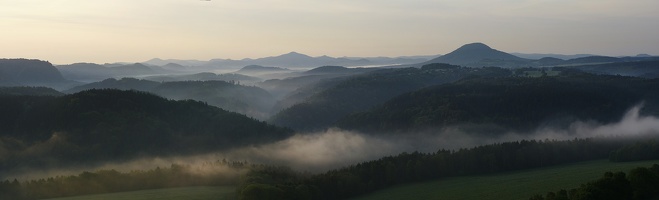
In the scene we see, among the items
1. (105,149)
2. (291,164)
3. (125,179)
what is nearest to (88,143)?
(105,149)

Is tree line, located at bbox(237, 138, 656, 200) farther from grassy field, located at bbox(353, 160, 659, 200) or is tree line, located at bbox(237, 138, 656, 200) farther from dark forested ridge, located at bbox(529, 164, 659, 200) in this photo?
dark forested ridge, located at bbox(529, 164, 659, 200)

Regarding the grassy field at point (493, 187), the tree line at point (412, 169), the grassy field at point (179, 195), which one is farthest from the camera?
the tree line at point (412, 169)

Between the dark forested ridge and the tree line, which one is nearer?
the dark forested ridge

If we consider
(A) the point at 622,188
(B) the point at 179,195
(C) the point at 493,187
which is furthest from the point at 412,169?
(A) the point at 622,188

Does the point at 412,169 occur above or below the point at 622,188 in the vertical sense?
below

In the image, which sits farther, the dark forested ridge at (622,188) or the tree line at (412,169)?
→ the tree line at (412,169)

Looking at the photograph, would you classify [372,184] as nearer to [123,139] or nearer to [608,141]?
[608,141]

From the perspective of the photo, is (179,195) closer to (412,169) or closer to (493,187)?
(412,169)

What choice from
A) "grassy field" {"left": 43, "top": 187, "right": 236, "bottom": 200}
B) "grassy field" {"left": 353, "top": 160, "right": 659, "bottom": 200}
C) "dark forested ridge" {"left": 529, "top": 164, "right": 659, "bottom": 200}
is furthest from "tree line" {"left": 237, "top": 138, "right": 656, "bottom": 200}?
"dark forested ridge" {"left": 529, "top": 164, "right": 659, "bottom": 200}

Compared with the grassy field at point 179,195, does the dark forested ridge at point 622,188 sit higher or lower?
higher

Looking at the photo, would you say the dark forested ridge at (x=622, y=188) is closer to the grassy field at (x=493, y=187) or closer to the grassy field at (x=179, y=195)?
the grassy field at (x=493, y=187)

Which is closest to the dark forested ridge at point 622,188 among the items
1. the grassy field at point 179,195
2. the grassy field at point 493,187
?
the grassy field at point 493,187

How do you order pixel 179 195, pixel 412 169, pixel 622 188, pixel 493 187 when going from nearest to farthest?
pixel 622 188 → pixel 493 187 → pixel 179 195 → pixel 412 169
